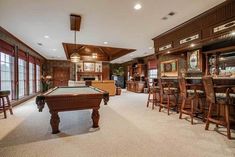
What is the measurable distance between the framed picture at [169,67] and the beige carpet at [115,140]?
264 centimetres

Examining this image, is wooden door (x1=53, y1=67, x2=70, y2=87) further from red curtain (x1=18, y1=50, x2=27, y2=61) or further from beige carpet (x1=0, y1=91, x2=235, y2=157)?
beige carpet (x1=0, y1=91, x2=235, y2=157)

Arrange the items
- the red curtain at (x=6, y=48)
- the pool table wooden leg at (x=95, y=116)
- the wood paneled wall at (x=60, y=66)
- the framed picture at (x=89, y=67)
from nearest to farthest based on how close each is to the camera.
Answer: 1. the pool table wooden leg at (x=95, y=116)
2. the red curtain at (x=6, y=48)
3. the framed picture at (x=89, y=67)
4. the wood paneled wall at (x=60, y=66)

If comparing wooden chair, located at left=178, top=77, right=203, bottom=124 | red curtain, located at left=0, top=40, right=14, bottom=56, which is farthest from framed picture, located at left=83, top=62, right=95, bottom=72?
wooden chair, located at left=178, top=77, right=203, bottom=124

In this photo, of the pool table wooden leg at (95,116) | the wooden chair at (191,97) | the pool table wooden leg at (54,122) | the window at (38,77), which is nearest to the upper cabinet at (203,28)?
the wooden chair at (191,97)

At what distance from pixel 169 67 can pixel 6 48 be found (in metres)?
5.83

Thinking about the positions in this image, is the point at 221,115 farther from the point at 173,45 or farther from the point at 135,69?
the point at 135,69

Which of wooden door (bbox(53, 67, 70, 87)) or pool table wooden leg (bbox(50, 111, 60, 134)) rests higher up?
wooden door (bbox(53, 67, 70, 87))

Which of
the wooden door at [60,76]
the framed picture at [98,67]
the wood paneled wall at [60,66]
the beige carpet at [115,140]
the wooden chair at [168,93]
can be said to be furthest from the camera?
the wooden door at [60,76]

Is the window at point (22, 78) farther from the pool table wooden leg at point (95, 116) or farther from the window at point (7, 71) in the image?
the pool table wooden leg at point (95, 116)

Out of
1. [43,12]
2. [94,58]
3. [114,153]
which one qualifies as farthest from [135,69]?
[114,153]

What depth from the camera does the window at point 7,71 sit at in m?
4.69

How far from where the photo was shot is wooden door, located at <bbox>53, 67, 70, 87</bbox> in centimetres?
1231

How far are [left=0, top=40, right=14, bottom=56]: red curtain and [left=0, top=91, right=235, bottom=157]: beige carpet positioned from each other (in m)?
2.51

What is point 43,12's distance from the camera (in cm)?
325
